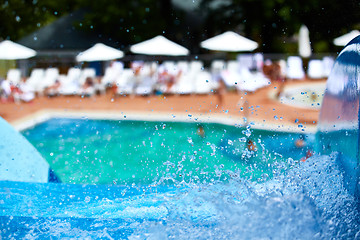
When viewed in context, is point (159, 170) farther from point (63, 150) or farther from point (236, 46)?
point (236, 46)

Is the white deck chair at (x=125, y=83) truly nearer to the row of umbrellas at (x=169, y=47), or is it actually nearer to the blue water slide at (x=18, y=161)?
the row of umbrellas at (x=169, y=47)

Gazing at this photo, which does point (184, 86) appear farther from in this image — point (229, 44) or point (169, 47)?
point (229, 44)

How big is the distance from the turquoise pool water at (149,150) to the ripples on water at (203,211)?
2.00 metres

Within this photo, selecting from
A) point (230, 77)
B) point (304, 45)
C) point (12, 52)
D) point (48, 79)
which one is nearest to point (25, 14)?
point (12, 52)

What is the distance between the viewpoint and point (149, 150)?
27.6ft

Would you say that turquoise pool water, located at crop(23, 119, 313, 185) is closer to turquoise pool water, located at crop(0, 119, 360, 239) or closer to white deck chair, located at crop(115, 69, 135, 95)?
turquoise pool water, located at crop(0, 119, 360, 239)

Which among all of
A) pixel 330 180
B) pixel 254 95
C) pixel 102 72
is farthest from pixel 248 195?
pixel 102 72

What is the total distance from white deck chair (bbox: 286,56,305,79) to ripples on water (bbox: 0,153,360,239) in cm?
1565

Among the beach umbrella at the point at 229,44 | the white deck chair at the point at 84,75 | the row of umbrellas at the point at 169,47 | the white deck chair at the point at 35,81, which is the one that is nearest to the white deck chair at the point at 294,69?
the row of umbrellas at the point at 169,47

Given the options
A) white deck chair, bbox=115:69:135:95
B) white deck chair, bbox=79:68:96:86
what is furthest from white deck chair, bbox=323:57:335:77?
white deck chair, bbox=79:68:96:86

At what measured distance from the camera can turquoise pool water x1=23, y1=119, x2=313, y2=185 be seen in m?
6.36

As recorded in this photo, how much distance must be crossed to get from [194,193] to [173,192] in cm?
31

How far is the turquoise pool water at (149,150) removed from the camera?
20.9 feet

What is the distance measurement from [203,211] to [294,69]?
16.6 metres
